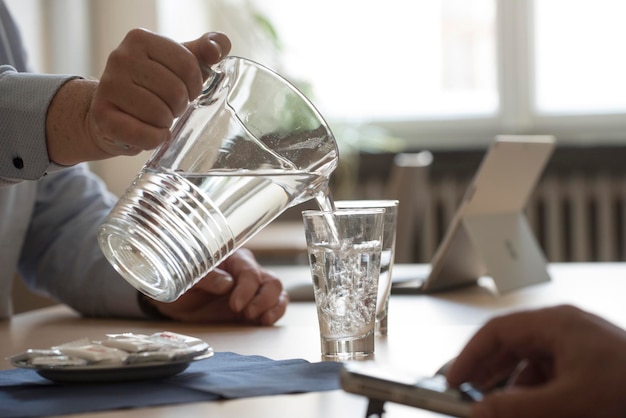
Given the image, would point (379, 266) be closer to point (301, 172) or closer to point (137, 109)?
point (301, 172)

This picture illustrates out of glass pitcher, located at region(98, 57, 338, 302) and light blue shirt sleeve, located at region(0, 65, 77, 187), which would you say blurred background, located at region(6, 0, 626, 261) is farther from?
glass pitcher, located at region(98, 57, 338, 302)

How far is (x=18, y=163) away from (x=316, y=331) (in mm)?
379

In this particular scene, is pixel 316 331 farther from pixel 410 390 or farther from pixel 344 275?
pixel 410 390

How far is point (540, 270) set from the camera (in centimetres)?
168

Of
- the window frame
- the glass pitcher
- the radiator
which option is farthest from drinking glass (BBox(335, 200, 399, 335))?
the window frame

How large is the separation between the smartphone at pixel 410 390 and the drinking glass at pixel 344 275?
0.91 ft

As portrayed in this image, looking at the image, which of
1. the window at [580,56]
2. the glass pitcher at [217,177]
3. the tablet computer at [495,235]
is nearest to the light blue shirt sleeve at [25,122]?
the glass pitcher at [217,177]

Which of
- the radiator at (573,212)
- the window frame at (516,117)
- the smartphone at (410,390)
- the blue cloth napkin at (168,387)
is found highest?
the smartphone at (410,390)

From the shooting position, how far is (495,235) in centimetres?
160

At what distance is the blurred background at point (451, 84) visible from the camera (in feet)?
13.5

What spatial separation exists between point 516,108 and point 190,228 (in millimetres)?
3684

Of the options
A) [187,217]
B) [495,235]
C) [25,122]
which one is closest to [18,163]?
[25,122]

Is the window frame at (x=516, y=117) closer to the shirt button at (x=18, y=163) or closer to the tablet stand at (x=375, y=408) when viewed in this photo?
the shirt button at (x=18, y=163)

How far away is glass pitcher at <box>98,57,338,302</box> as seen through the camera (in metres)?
0.83
